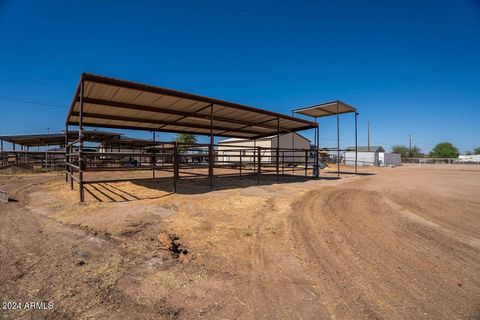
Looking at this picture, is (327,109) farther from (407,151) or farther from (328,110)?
(407,151)

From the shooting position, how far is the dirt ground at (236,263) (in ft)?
5.79

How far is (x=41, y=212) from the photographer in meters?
4.26

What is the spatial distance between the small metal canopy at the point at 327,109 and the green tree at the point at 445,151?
3233 inches

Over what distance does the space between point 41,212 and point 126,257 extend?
3.10 meters

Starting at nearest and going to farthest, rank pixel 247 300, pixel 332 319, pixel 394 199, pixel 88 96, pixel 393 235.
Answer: pixel 332 319
pixel 247 300
pixel 393 235
pixel 394 199
pixel 88 96

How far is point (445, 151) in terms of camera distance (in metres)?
72.6

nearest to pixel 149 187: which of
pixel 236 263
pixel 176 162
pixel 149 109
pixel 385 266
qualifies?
pixel 176 162

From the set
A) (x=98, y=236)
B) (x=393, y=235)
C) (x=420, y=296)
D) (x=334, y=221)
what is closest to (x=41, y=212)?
(x=98, y=236)

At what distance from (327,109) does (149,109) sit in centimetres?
997

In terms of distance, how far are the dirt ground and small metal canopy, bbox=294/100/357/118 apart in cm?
861

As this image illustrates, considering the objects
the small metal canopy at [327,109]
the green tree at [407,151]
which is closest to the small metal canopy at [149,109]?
the small metal canopy at [327,109]

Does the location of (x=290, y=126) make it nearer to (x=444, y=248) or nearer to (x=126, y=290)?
(x=444, y=248)

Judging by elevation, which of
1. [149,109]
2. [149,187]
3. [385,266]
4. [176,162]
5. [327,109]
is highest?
[327,109]

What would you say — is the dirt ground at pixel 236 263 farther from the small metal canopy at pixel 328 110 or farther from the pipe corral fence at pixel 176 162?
the small metal canopy at pixel 328 110
